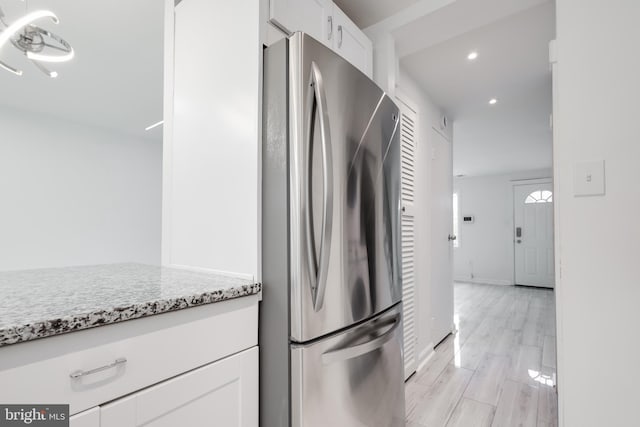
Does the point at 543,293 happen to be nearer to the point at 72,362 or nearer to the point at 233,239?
the point at 233,239

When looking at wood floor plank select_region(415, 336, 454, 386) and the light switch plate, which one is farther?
wood floor plank select_region(415, 336, 454, 386)

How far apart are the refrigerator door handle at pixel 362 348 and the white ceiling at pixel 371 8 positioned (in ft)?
5.72

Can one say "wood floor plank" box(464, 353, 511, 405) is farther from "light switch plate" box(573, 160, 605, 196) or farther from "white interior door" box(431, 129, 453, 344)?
"light switch plate" box(573, 160, 605, 196)

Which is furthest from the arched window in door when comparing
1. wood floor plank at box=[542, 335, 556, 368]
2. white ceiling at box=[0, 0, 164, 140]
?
white ceiling at box=[0, 0, 164, 140]

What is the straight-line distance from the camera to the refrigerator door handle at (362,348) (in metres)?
1.06

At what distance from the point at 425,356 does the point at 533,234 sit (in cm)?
521

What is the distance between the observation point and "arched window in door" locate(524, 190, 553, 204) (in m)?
6.12

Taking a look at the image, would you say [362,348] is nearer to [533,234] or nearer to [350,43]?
[350,43]

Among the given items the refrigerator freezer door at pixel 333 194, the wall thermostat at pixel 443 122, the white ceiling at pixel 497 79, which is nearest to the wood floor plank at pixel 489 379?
the refrigerator freezer door at pixel 333 194

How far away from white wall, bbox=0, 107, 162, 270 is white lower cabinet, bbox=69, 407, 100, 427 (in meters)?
4.62

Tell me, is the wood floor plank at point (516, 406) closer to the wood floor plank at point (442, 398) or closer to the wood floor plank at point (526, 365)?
the wood floor plank at point (526, 365)

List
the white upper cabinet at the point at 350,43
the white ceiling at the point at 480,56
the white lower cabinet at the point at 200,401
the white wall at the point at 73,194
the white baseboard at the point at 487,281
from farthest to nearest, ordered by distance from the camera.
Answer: the white baseboard at the point at 487,281, the white wall at the point at 73,194, the white ceiling at the point at 480,56, the white upper cabinet at the point at 350,43, the white lower cabinet at the point at 200,401

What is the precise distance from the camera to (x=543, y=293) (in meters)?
5.55

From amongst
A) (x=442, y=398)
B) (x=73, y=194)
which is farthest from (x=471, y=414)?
(x=73, y=194)
